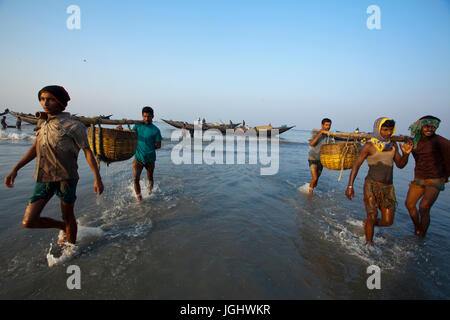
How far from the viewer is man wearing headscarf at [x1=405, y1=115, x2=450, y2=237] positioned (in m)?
3.05

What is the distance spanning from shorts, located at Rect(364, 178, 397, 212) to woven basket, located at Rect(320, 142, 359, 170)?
2.55ft

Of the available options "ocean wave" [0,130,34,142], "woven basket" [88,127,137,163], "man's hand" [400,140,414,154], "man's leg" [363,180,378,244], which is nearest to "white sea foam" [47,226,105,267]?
"woven basket" [88,127,137,163]

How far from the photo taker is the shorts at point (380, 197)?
285 centimetres

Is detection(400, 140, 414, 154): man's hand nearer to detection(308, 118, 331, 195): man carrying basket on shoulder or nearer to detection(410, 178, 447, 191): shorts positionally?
detection(410, 178, 447, 191): shorts

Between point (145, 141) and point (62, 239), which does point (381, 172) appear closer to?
point (145, 141)

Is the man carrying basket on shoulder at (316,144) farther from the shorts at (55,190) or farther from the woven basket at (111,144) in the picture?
the shorts at (55,190)

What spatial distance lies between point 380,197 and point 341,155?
3.14 feet

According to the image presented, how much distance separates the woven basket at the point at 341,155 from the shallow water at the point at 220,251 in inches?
43.4

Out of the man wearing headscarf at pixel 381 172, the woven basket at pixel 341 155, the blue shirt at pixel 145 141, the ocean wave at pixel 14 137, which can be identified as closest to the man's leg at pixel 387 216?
the man wearing headscarf at pixel 381 172

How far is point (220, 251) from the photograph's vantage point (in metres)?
2.72

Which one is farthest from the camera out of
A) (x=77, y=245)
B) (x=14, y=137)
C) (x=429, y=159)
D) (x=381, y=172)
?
(x=14, y=137)

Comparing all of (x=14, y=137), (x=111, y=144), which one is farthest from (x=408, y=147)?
(x=14, y=137)

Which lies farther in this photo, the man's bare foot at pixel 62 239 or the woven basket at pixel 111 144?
the woven basket at pixel 111 144

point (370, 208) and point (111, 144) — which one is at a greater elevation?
point (111, 144)
